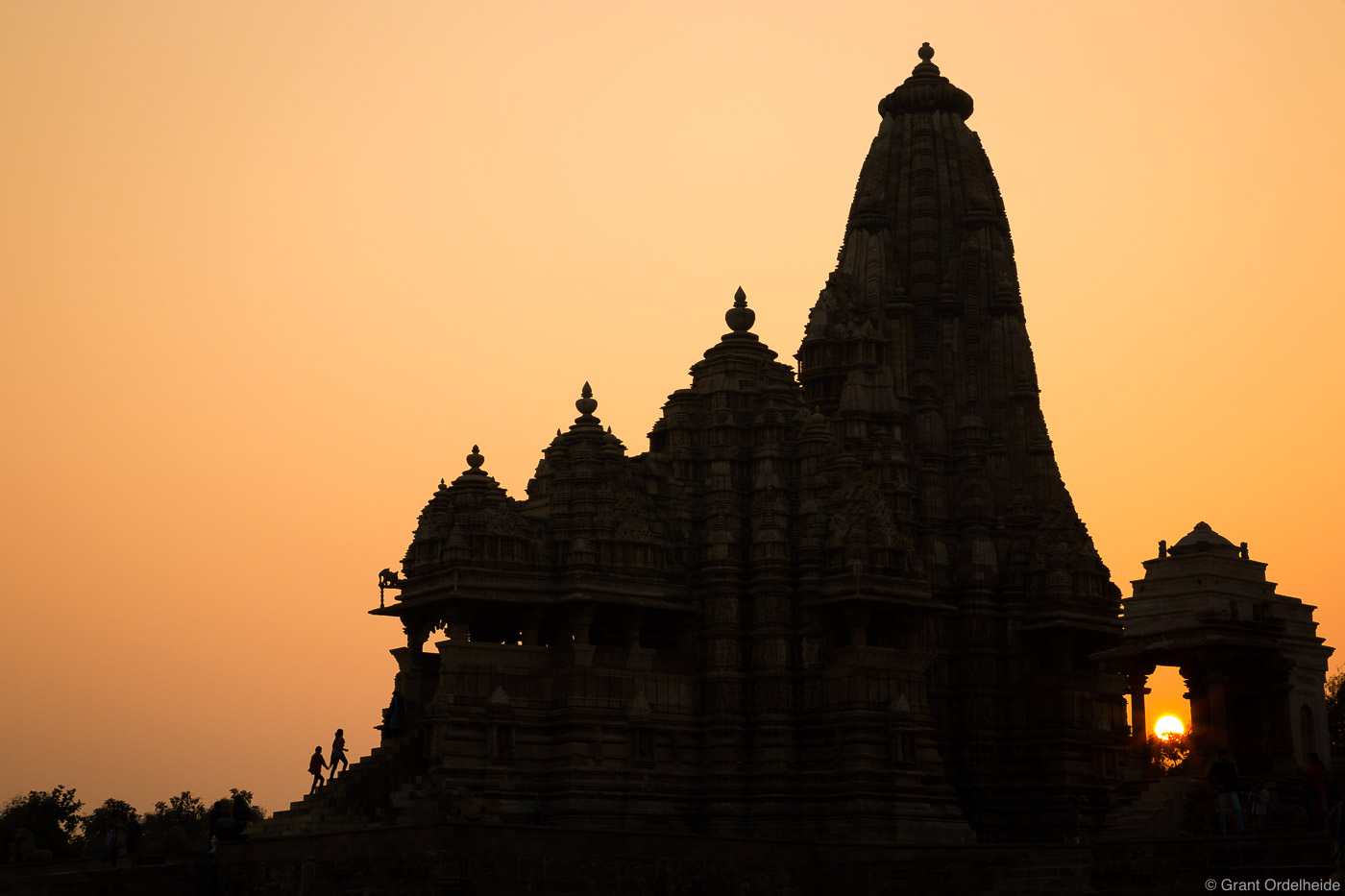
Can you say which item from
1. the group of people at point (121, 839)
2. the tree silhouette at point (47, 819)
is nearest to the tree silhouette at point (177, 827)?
the tree silhouette at point (47, 819)

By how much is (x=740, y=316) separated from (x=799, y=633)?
30.9 feet

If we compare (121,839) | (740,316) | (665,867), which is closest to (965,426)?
(740,316)

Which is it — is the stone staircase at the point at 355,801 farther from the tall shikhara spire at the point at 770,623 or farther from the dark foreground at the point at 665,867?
the dark foreground at the point at 665,867

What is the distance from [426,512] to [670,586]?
6.33 m

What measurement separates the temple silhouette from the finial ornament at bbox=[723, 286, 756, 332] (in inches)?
3.1

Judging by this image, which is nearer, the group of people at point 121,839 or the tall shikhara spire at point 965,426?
the group of people at point 121,839

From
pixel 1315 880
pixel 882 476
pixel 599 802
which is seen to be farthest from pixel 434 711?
pixel 1315 880

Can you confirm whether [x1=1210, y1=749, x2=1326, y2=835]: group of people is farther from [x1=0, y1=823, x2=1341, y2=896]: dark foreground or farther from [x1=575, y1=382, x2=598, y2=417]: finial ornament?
[x1=575, y1=382, x2=598, y2=417]: finial ornament

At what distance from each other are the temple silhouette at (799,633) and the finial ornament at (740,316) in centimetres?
8

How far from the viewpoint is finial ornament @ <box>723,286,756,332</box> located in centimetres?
5625

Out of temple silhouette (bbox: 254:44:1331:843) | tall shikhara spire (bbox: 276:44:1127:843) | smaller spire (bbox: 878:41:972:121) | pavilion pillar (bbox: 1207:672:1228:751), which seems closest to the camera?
pavilion pillar (bbox: 1207:672:1228:751)

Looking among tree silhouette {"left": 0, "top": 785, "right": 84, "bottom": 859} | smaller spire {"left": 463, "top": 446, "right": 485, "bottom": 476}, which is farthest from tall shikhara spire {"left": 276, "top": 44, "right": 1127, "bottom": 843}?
tree silhouette {"left": 0, "top": 785, "right": 84, "bottom": 859}

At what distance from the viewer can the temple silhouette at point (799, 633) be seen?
1895 inches

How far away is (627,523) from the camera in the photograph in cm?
5088
